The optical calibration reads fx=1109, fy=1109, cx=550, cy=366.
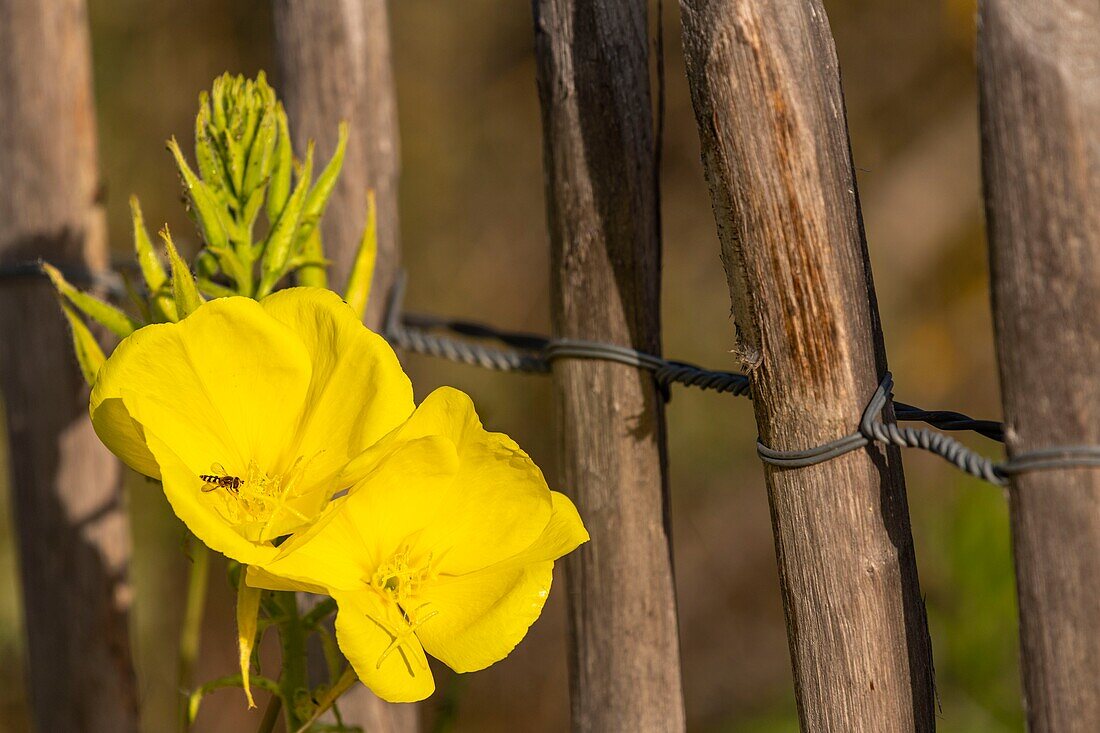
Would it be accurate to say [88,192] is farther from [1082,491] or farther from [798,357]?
[1082,491]

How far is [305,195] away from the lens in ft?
3.94

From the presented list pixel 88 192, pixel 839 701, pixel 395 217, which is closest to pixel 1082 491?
pixel 839 701

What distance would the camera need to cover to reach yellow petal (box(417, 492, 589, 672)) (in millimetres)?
955

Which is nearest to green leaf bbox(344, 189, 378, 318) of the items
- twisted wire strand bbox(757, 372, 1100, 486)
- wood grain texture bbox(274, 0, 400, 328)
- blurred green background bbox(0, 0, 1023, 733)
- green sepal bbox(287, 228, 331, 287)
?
green sepal bbox(287, 228, 331, 287)

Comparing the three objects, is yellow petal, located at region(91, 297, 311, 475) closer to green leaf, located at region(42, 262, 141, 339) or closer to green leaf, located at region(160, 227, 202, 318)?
green leaf, located at region(160, 227, 202, 318)

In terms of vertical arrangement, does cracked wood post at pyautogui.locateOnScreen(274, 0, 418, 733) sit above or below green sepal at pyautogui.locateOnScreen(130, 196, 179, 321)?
above

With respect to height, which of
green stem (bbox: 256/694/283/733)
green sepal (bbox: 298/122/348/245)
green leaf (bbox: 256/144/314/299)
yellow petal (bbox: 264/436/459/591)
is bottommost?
green stem (bbox: 256/694/283/733)

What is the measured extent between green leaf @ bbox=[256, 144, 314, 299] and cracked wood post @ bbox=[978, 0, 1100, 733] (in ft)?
2.20

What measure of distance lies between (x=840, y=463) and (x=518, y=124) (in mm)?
3299

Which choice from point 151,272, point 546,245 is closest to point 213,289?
point 151,272

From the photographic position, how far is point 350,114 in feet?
4.94

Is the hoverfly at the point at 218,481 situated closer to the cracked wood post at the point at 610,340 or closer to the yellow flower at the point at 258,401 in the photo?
the yellow flower at the point at 258,401

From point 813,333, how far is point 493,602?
14.5 inches

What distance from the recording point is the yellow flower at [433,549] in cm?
93
